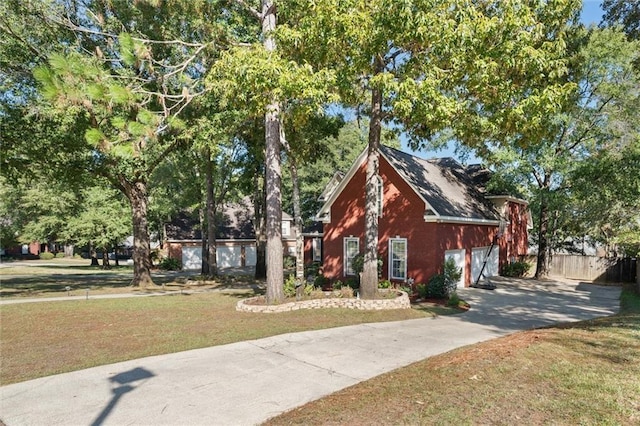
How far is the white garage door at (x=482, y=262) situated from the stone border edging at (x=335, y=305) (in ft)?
29.2

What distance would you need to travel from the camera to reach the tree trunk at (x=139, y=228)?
845 inches

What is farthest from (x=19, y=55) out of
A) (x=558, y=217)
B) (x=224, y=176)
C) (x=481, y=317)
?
(x=558, y=217)

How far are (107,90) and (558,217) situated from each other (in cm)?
2503

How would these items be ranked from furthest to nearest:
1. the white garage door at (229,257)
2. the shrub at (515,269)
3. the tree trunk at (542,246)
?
the white garage door at (229,257), the shrub at (515,269), the tree trunk at (542,246)

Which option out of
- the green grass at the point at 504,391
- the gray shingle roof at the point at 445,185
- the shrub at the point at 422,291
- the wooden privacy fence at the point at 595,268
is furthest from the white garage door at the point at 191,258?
the green grass at the point at 504,391

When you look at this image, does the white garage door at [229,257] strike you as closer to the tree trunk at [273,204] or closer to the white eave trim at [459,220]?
the white eave trim at [459,220]

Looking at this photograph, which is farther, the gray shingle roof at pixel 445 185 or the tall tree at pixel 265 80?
the gray shingle roof at pixel 445 185

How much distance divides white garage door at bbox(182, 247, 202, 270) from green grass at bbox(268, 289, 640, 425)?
3449 cm

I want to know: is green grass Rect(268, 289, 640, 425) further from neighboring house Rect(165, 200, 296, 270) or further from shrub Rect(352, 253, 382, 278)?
neighboring house Rect(165, 200, 296, 270)

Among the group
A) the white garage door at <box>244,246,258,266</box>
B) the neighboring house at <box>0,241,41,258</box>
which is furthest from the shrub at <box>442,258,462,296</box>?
the neighboring house at <box>0,241,41,258</box>

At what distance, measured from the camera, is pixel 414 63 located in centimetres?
1159

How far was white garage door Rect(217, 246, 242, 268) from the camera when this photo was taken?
39.7 meters

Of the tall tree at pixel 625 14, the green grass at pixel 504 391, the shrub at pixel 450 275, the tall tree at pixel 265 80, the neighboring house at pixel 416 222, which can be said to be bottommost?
the green grass at pixel 504 391

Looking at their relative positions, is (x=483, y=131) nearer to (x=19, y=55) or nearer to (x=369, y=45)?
(x=369, y=45)
